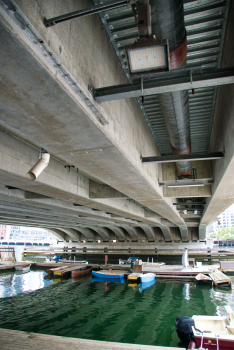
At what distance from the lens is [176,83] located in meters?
5.18

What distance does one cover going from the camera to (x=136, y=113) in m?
9.11

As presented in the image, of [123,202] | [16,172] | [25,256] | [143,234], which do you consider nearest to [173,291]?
[123,202]

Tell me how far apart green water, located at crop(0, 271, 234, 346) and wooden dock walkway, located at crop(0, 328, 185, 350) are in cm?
418

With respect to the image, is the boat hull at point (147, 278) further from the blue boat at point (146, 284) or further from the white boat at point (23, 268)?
the white boat at point (23, 268)

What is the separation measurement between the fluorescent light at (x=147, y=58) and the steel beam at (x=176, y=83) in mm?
894

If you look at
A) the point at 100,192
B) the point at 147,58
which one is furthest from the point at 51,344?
the point at 100,192

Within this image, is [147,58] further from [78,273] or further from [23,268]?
[23,268]

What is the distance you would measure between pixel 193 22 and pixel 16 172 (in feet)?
25.5

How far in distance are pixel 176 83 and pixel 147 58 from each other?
119 centimetres

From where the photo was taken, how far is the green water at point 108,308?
12.4m

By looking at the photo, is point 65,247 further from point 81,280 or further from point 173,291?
point 173,291

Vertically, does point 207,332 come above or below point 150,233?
below

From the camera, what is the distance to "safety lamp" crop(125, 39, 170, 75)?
3.96m

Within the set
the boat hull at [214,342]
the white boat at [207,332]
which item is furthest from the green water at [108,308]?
the boat hull at [214,342]
